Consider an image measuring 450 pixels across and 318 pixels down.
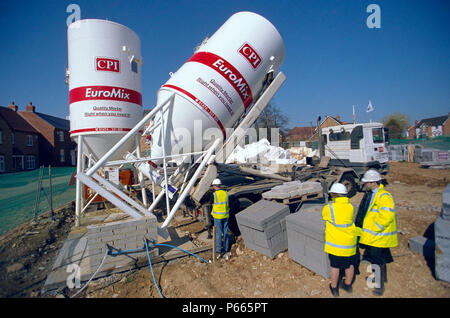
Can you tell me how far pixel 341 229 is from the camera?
330 cm

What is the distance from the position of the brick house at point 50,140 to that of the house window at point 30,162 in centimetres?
136

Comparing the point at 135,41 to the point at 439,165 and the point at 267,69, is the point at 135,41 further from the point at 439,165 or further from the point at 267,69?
the point at 439,165

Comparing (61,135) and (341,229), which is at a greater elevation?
(61,135)

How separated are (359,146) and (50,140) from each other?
38.1 m

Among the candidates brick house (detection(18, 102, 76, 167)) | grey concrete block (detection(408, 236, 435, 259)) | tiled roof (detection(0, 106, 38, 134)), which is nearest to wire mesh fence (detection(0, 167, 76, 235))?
grey concrete block (detection(408, 236, 435, 259))

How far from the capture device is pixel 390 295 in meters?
3.45

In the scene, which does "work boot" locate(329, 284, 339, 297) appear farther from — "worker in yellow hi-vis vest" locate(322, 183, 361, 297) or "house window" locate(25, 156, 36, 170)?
"house window" locate(25, 156, 36, 170)

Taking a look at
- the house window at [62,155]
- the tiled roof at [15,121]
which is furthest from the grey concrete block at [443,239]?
the house window at [62,155]

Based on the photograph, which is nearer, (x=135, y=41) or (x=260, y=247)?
(x=260, y=247)

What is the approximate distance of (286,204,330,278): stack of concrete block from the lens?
12.7ft

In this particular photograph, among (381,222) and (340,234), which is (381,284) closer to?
(381,222)

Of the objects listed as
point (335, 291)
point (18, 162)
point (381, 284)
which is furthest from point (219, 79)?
point (18, 162)
